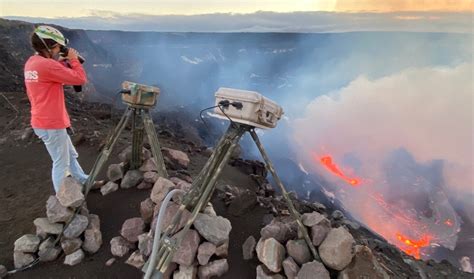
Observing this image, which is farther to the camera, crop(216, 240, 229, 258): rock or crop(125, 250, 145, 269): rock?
crop(125, 250, 145, 269): rock

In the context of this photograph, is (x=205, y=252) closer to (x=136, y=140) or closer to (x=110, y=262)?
(x=110, y=262)

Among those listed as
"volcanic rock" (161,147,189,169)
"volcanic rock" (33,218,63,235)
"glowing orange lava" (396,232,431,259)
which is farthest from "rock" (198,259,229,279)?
"glowing orange lava" (396,232,431,259)

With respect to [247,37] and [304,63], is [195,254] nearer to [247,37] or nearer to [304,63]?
[304,63]

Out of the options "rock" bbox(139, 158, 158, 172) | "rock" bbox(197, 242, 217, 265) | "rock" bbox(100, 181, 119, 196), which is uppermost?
"rock" bbox(197, 242, 217, 265)

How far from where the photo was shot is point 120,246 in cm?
406

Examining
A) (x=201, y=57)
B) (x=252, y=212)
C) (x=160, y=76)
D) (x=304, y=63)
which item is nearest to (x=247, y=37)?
(x=201, y=57)

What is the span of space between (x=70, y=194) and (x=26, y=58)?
1568 cm

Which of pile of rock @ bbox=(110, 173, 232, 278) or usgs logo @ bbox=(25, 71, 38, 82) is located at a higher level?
usgs logo @ bbox=(25, 71, 38, 82)

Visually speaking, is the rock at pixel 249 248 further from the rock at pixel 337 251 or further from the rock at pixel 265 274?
the rock at pixel 337 251

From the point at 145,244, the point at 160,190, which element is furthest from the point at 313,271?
the point at 160,190

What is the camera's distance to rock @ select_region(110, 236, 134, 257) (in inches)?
159

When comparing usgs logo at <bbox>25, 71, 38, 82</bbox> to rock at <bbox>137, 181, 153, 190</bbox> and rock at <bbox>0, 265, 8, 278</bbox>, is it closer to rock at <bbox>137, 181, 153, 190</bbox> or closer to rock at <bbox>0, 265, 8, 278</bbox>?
rock at <bbox>137, 181, 153, 190</bbox>

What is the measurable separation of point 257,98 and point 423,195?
15.9m

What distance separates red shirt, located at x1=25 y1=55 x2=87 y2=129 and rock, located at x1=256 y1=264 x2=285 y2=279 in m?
2.83
